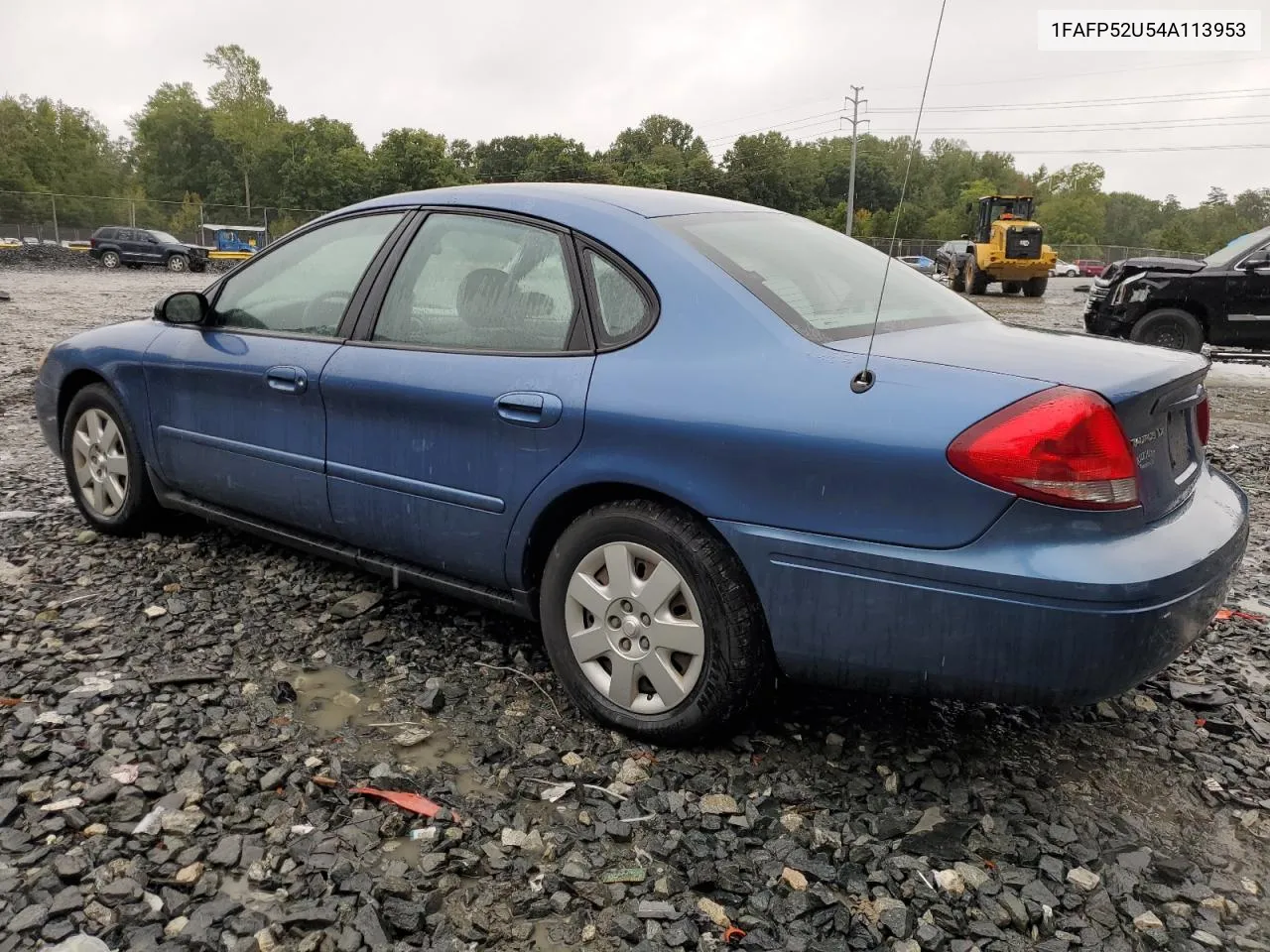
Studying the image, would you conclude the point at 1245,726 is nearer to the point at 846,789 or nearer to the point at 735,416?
the point at 846,789

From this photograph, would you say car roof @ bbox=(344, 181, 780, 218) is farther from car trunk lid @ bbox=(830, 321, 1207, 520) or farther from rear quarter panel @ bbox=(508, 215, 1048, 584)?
car trunk lid @ bbox=(830, 321, 1207, 520)

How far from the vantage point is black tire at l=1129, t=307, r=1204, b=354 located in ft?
38.4

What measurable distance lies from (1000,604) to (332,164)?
74766 millimetres

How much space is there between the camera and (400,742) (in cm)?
296

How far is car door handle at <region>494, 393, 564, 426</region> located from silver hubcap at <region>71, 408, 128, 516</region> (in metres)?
2.35

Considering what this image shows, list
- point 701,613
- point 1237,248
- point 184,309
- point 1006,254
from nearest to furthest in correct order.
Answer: point 701,613 < point 184,309 < point 1237,248 < point 1006,254

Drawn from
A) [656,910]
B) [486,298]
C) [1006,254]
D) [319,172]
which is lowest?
[656,910]

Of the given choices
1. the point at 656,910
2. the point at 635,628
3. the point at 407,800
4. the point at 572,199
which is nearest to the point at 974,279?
the point at 572,199

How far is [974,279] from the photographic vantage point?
92.6 feet

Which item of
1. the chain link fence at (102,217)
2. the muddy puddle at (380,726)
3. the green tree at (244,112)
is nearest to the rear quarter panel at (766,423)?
the muddy puddle at (380,726)

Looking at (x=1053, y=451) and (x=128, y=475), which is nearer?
(x=1053, y=451)

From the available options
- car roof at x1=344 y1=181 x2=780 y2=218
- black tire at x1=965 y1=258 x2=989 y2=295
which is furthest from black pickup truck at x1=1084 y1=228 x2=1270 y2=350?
black tire at x1=965 y1=258 x2=989 y2=295

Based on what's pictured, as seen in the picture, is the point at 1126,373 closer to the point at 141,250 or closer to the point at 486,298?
the point at 486,298

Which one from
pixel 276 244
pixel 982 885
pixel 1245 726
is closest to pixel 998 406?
pixel 982 885
